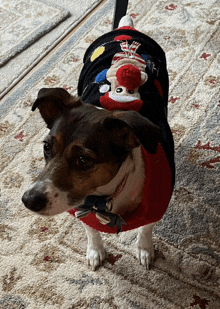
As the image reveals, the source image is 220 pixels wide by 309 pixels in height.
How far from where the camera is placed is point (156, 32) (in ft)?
8.50

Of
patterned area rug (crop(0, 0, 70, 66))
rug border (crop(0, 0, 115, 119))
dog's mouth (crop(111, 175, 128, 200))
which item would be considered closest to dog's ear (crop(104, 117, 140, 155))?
dog's mouth (crop(111, 175, 128, 200))

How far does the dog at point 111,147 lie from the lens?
1.05 m

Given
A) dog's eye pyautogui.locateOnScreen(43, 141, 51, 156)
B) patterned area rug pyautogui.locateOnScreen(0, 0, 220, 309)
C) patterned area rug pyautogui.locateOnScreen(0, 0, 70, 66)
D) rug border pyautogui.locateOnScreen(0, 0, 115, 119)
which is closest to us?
dog's eye pyautogui.locateOnScreen(43, 141, 51, 156)

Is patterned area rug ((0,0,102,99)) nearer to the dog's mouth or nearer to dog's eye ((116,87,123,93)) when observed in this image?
dog's eye ((116,87,123,93))

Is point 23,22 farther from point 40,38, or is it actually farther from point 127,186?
point 127,186

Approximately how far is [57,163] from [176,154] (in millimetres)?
965

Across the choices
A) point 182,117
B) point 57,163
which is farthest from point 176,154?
point 57,163

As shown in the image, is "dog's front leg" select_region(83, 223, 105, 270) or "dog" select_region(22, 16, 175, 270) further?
"dog's front leg" select_region(83, 223, 105, 270)

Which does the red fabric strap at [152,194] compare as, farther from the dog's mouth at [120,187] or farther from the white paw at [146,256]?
the white paw at [146,256]

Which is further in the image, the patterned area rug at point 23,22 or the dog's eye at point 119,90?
the patterned area rug at point 23,22

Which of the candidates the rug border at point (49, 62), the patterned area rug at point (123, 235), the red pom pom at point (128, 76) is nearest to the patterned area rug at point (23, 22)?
the rug border at point (49, 62)

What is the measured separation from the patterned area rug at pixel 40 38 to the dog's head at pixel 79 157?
133 centimetres

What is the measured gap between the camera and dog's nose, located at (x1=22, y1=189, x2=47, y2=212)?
1044mm

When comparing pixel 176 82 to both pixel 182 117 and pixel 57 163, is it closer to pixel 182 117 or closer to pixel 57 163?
pixel 182 117
